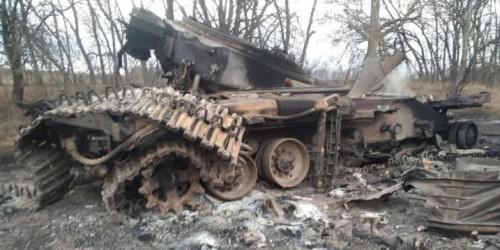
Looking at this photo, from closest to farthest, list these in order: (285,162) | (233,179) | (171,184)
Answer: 1. (171,184)
2. (233,179)
3. (285,162)

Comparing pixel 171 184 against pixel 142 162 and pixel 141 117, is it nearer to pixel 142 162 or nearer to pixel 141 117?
pixel 142 162

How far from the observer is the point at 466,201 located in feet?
17.7

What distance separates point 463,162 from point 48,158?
533 centimetres

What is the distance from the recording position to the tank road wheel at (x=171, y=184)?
6.20m

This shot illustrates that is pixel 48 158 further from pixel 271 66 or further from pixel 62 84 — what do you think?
pixel 62 84

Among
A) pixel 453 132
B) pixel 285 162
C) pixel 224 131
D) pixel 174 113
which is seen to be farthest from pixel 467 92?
pixel 174 113

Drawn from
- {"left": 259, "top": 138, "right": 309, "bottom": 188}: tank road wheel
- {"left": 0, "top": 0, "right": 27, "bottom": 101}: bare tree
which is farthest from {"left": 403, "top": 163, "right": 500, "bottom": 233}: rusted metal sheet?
{"left": 0, "top": 0, "right": 27, "bottom": 101}: bare tree

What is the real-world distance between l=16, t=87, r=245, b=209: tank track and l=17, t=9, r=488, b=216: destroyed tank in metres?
0.02

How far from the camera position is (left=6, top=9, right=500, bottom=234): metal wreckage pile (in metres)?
5.90

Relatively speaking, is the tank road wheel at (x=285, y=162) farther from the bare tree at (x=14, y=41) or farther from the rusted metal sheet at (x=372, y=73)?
the bare tree at (x=14, y=41)

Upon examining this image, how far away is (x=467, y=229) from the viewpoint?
531 cm

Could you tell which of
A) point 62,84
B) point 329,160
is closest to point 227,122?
point 329,160

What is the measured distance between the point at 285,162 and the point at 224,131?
71.6 inches

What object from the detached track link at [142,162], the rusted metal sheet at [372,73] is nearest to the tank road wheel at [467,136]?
the rusted metal sheet at [372,73]
